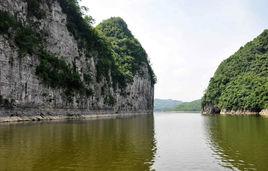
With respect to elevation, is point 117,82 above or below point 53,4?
below

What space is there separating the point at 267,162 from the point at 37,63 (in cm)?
6404

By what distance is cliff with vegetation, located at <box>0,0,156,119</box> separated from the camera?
73375 millimetres

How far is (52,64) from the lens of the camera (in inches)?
3568

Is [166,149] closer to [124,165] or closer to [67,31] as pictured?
[124,165]

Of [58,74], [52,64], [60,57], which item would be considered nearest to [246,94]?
[60,57]

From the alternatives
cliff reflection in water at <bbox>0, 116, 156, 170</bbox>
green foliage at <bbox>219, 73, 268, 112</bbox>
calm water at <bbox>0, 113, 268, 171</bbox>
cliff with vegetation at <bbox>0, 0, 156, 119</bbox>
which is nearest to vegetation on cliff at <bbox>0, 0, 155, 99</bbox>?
cliff with vegetation at <bbox>0, 0, 156, 119</bbox>

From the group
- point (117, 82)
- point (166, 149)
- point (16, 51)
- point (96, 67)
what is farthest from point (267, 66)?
point (166, 149)

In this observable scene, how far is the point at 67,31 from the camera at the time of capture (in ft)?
346

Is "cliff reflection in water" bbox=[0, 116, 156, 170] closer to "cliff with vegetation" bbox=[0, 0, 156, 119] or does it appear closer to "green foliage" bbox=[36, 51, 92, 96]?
"cliff with vegetation" bbox=[0, 0, 156, 119]

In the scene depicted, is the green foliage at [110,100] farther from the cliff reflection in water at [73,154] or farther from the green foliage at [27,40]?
the cliff reflection in water at [73,154]

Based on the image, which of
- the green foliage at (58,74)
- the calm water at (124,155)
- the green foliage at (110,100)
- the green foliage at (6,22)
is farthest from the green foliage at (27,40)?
the green foliage at (110,100)

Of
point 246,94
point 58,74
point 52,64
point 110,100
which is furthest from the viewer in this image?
point 246,94

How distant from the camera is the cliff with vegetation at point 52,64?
73.4 m

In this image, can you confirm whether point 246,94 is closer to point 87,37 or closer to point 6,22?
point 87,37
